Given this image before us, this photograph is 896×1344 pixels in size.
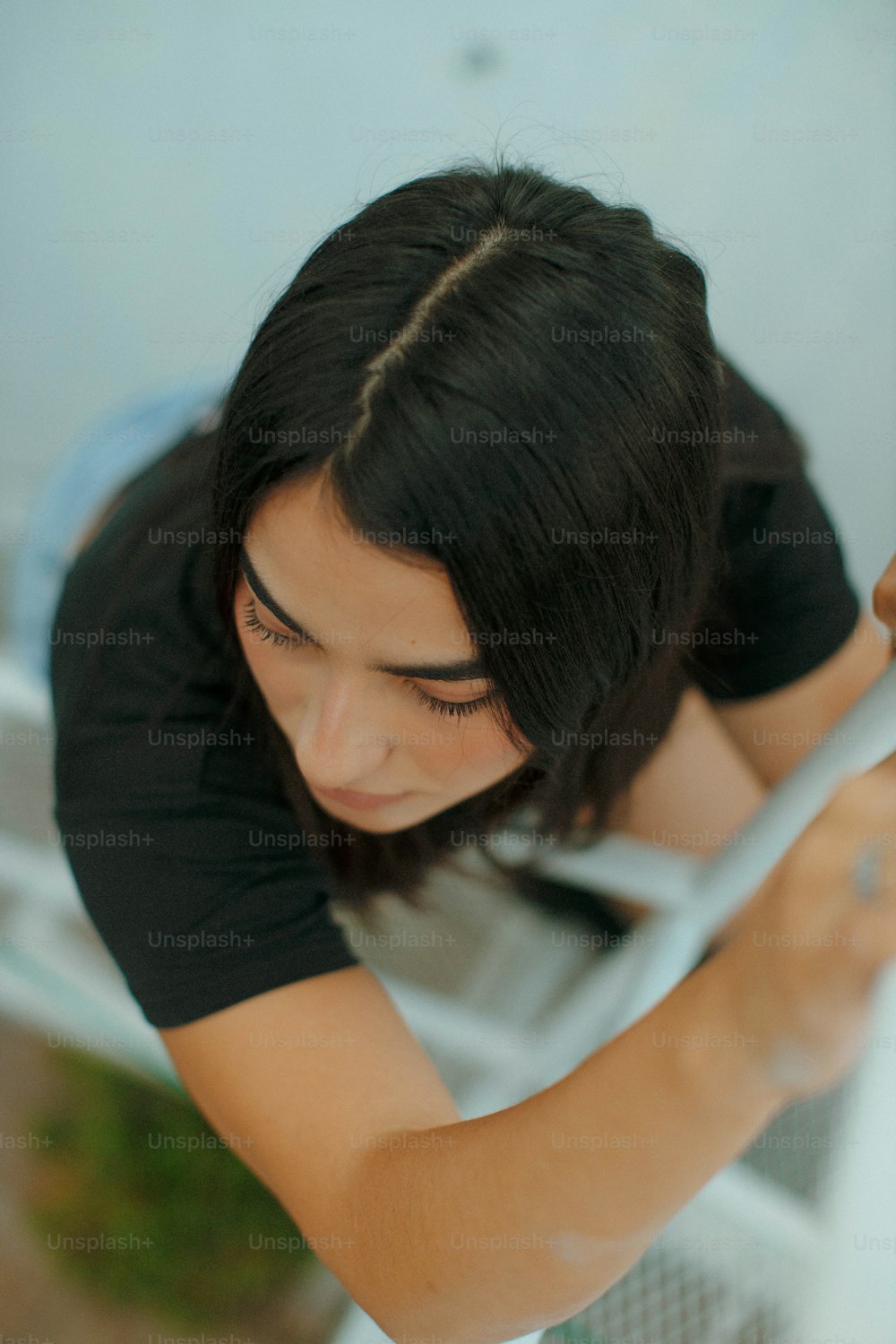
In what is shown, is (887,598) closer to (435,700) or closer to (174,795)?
(435,700)

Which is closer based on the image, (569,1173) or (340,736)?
(569,1173)

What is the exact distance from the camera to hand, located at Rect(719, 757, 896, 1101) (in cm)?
28

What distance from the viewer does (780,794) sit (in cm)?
56

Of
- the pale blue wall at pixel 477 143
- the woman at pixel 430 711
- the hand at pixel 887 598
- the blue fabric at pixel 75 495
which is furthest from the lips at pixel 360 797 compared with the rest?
the pale blue wall at pixel 477 143

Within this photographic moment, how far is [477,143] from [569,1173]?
4.15 ft

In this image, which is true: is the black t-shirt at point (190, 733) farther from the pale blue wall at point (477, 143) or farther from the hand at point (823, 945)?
the pale blue wall at point (477, 143)

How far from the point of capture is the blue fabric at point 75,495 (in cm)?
97

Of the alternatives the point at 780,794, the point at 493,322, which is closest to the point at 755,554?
the point at 780,794

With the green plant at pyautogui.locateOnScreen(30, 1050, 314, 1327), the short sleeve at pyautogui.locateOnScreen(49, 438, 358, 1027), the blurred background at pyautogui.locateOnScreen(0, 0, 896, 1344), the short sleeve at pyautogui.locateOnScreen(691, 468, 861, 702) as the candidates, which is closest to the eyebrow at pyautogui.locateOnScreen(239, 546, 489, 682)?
the short sleeve at pyautogui.locateOnScreen(49, 438, 358, 1027)

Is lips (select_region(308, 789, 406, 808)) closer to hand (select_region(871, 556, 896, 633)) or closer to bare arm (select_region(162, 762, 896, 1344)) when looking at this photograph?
bare arm (select_region(162, 762, 896, 1344))

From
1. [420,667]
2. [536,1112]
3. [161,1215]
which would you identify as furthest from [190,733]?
[161,1215]

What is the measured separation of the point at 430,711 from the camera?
0.51m

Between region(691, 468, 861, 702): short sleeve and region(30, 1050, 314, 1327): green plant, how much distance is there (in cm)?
83

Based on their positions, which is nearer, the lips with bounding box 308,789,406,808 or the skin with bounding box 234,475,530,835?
the skin with bounding box 234,475,530,835
